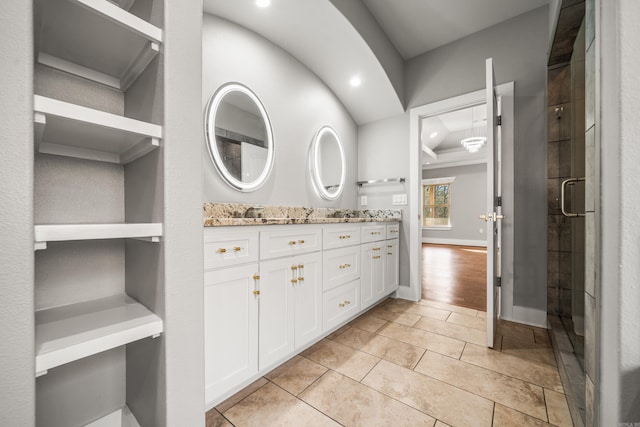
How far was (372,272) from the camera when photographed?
7.50 ft

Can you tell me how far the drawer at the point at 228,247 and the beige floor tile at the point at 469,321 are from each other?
1.93 meters

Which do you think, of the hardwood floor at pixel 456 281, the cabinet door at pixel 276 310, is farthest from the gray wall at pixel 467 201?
the cabinet door at pixel 276 310

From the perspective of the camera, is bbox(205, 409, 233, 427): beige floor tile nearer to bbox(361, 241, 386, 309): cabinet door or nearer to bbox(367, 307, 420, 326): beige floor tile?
bbox(361, 241, 386, 309): cabinet door

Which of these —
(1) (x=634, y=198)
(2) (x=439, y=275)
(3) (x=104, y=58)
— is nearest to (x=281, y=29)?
(3) (x=104, y=58)

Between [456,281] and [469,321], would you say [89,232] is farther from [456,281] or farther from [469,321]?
[456,281]

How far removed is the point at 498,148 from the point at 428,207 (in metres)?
6.65

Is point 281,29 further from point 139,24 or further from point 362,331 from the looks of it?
point 362,331

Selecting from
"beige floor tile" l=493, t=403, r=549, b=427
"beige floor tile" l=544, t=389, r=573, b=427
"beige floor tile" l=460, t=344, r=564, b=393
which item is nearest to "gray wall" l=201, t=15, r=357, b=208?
"beige floor tile" l=460, t=344, r=564, b=393

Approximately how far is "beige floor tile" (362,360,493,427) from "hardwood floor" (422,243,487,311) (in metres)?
1.43

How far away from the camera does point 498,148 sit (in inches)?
86.0

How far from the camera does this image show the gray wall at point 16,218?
564 millimetres

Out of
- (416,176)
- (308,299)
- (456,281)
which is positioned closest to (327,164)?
(416,176)

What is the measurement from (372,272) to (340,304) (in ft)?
1.80

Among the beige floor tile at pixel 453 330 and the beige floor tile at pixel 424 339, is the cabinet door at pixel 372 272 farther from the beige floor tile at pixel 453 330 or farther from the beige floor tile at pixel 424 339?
the beige floor tile at pixel 453 330
